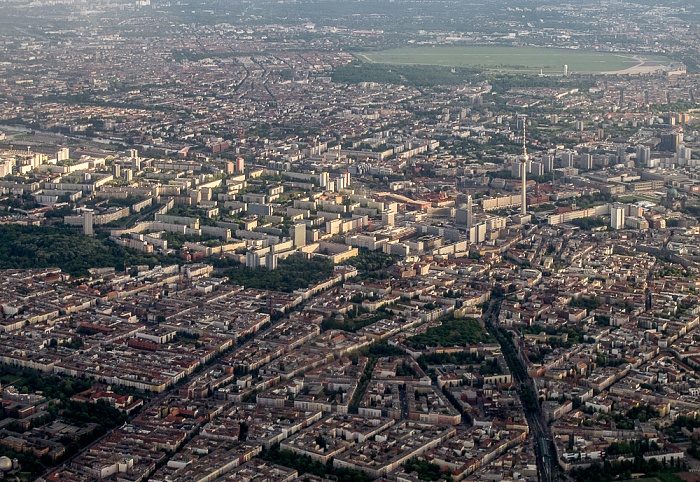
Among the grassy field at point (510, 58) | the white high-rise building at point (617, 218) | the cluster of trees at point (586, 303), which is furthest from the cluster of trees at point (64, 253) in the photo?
the grassy field at point (510, 58)

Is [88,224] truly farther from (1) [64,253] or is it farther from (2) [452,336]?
(2) [452,336]

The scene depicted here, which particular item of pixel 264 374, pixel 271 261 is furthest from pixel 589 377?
pixel 271 261

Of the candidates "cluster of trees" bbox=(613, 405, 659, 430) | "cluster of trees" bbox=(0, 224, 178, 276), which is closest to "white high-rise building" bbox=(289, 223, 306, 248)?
"cluster of trees" bbox=(0, 224, 178, 276)

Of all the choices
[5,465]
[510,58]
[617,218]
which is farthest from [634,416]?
[510,58]

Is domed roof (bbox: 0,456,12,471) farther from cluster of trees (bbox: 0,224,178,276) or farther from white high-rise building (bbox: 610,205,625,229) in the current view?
white high-rise building (bbox: 610,205,625,229)

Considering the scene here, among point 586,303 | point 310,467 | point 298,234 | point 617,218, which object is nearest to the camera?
point 310,467

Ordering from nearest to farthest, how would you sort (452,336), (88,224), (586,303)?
(452,336)
(586,303)
(88,224)

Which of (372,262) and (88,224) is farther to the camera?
(88,224)
